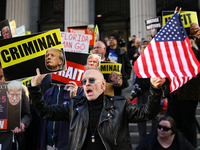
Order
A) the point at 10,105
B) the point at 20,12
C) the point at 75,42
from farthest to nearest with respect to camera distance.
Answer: the point at 20,12 < the point at 75,42 < the point at 10,105

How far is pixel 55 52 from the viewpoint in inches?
128

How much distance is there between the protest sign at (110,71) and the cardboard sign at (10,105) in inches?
63.1

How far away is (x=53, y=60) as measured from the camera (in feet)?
10.3

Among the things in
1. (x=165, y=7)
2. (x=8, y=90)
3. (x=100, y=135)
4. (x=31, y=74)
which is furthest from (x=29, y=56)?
(x=165, y=7)

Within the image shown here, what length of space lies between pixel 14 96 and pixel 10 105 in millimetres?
150

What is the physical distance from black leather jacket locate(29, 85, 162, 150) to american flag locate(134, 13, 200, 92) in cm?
39

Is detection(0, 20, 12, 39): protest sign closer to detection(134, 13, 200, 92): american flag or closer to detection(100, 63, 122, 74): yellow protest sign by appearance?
detection(100, 63, 122, 74): yellow protest sign

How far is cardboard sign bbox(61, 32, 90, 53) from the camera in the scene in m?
5.03

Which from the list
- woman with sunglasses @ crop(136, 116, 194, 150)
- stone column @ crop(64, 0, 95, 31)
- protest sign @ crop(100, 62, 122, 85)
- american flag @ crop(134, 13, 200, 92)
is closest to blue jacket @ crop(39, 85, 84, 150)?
protest sign @ crop(100, 62, 122, 85)

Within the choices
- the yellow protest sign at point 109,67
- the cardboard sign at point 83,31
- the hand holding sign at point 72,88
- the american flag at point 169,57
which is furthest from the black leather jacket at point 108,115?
the cardboard sign at point 83,31

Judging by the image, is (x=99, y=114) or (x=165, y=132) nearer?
(x=99, y=114)

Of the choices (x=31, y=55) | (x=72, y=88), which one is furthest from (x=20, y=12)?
(x=31, y=55)

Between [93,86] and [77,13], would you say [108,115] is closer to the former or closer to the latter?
[93,86]

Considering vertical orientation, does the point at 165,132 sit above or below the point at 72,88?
below
